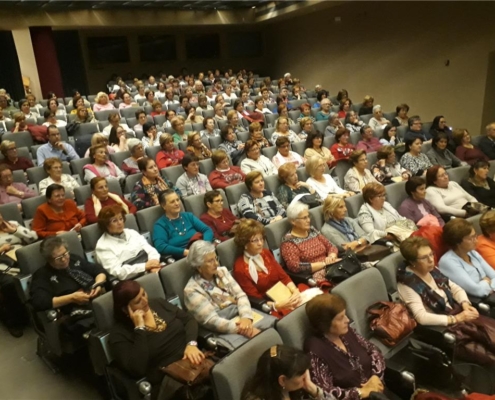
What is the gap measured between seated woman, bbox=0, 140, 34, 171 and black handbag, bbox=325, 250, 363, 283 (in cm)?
327

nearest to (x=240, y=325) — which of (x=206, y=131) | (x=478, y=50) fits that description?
(x=206, y=131)

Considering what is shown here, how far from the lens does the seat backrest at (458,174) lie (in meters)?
3.74

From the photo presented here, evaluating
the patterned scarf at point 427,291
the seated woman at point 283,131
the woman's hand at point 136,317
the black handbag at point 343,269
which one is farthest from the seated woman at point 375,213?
the seated woman at point 283,131

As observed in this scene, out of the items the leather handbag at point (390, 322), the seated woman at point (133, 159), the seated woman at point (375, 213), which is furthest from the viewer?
the seated woman at point (133, 159)

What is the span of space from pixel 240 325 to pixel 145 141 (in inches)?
135

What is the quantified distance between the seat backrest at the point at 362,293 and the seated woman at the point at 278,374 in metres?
0.57

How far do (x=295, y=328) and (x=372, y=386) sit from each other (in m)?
0.38

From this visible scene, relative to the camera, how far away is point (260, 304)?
87.3 inches

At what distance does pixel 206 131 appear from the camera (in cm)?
550

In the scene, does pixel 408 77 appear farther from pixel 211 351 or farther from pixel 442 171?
pixel 211 351

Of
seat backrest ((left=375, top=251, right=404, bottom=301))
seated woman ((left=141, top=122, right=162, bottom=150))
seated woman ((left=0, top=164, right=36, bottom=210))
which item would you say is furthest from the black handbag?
seated woman ((left=141, top=122, right=162, bottom=150))

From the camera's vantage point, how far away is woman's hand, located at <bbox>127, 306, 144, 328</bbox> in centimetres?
181

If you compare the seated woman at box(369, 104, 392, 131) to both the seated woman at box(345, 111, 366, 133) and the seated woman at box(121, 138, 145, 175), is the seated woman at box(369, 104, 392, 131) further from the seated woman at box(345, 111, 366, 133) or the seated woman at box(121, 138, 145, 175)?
the seated woman at box(121, 138, 145, 175)

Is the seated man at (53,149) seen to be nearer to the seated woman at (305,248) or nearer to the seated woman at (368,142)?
the seated woman at (305,248)
